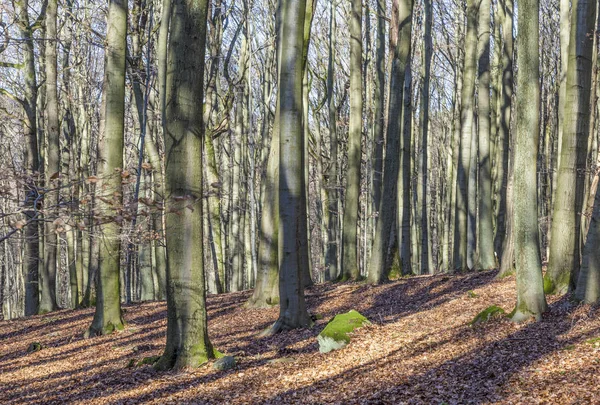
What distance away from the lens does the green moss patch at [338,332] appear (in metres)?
9.37

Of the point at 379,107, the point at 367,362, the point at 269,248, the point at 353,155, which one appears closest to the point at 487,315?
the point at 367,362

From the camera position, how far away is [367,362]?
8500mm

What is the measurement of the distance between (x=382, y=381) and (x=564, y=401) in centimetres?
214

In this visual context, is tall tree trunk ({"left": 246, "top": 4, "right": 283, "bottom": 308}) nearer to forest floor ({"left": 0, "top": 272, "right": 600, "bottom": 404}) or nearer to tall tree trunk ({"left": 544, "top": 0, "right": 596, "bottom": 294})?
forest floor ({"left": 0, "top": 272, "right": 600, "bottom": 404})

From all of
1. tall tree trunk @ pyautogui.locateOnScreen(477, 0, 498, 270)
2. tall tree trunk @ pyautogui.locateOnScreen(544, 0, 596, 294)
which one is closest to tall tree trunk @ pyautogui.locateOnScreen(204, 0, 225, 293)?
tall tree trunk @ pyautogui.locateOnScreen(477, 0, 498, 270)

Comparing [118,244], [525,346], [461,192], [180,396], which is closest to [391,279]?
[461,192]

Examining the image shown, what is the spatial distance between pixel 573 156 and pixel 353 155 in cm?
801

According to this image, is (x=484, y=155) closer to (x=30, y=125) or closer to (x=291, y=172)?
(x=291, y=172)

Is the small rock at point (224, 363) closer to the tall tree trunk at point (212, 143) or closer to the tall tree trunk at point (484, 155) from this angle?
the tall tree trunk at point (484, 155)

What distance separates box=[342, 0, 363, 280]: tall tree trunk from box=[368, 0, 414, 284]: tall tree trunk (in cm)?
157

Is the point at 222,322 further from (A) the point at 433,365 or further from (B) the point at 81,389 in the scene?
(A) the point at 433,365

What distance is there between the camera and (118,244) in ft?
41.5

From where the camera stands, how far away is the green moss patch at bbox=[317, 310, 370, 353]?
30.7 ft

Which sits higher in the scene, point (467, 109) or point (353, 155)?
point (467, 109)
